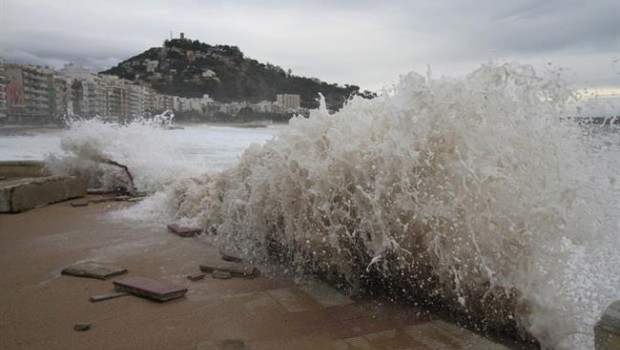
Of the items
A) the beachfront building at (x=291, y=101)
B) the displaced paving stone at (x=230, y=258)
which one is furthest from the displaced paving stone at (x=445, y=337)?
the beachfront building at (x=291, y=101)

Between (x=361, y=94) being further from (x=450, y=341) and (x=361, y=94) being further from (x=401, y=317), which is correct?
(x=450, y=341)

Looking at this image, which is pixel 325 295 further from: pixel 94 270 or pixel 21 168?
pixel 21 168

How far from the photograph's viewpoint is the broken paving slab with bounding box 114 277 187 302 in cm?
323

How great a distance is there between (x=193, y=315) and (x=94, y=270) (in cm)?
122

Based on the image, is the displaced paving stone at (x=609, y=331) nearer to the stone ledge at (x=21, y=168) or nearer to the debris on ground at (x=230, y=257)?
the debris on ground at (x=230, y=257)

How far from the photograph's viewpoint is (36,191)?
22.8 feet

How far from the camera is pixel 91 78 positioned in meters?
24.7

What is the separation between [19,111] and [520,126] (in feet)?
66.5

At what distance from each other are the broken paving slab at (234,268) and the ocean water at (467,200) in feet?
1.18

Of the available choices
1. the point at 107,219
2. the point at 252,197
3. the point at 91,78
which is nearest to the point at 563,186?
the point at 252,197

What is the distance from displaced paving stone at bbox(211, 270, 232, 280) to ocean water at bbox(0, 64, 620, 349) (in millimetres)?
544

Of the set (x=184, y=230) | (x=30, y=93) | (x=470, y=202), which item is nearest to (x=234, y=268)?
(x=184, y=230)

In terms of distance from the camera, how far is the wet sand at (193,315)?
265 centimetres

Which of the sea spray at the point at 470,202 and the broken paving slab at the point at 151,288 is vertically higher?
the sea spray at the point at 470,202
